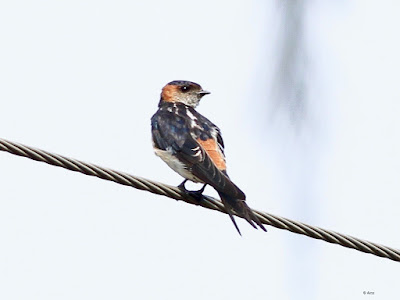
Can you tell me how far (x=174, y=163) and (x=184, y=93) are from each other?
1.60m

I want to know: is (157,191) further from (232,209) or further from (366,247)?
(366,247)

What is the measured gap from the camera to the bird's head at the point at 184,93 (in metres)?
6.46

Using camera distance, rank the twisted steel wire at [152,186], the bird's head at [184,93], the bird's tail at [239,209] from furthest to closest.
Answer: the bird's head at [184,93] < the bird's tail at [239,209] < the twisted steel wire at [152,186]

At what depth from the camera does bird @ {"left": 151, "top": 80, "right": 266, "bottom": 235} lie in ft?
13.5

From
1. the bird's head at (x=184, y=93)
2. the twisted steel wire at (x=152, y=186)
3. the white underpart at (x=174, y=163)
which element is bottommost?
the twisted steel wire at (x=152, y=186)

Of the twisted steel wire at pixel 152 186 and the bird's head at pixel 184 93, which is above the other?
the bird's head at pixel 184 93

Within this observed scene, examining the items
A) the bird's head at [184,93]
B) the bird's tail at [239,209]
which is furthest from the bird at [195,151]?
the bird's head at [184,93]

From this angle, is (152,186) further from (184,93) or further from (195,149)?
(184,93)

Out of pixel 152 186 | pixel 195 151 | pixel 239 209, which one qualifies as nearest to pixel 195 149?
pixel 195 151

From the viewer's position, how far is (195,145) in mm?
Answer: 4961

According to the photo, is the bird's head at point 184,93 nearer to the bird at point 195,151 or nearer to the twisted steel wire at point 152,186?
the bird at point 195,151

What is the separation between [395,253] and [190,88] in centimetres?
327

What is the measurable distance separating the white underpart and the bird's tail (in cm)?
65

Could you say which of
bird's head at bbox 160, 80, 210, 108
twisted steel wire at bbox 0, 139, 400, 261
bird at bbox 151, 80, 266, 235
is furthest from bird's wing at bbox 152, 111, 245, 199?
bird's head at bbox 160, 80, 210, 108
